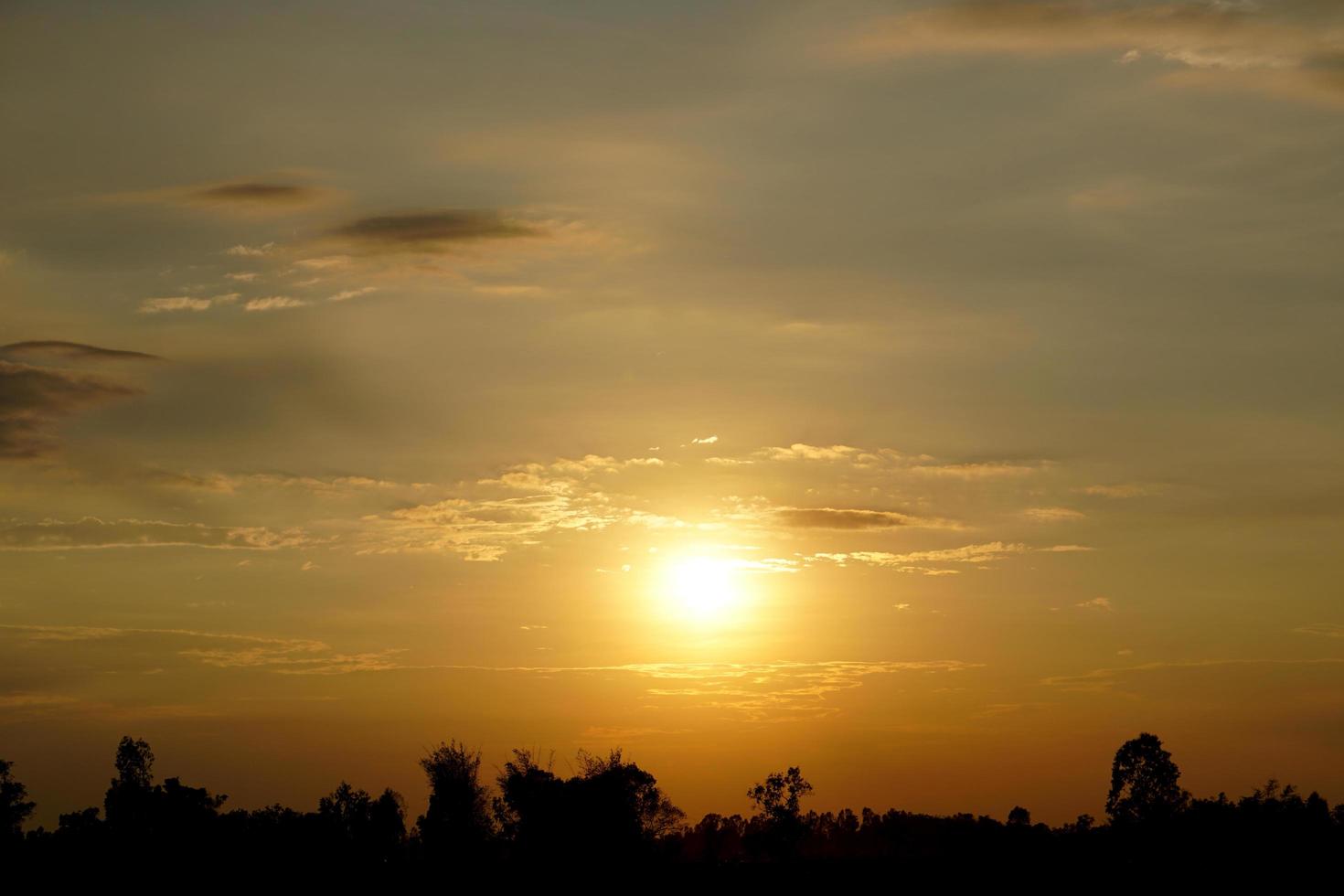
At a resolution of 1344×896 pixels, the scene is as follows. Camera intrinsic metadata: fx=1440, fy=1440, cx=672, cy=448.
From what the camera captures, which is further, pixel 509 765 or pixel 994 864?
pixel 509 765

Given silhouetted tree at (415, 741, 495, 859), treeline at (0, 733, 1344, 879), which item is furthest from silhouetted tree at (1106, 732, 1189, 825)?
silhouetted tree at (415, 741, 495, 859)

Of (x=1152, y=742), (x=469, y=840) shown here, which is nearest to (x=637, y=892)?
(x=469, y=840)

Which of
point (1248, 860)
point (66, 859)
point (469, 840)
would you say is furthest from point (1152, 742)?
point (66, 859)

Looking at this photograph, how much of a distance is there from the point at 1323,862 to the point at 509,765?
293 feet

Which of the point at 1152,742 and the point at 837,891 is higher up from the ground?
the point at 1152,742

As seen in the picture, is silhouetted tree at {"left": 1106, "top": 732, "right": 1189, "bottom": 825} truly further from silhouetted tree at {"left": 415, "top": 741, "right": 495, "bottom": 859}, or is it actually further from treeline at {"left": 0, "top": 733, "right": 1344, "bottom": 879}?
silhouetted tree at {"left": 415, "top": 741, "right": 495, "bottom": 859}

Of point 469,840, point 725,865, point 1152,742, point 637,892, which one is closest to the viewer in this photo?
point 637,892

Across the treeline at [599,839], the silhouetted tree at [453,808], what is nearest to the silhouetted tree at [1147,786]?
the treeline at [599,839]

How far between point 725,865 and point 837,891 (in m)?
23.4

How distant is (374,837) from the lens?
643 feet

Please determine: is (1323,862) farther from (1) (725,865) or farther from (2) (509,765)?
(2) (509,765)

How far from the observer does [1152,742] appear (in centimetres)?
19138

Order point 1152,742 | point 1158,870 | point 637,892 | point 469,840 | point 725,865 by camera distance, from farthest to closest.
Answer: point 1152,742 < point 469,840 < point 725,865 < point 637,892 < point 1158,870

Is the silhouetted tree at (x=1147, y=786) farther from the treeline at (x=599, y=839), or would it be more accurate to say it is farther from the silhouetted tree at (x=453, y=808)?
the silhouetted tree at (x=453, y=808)
